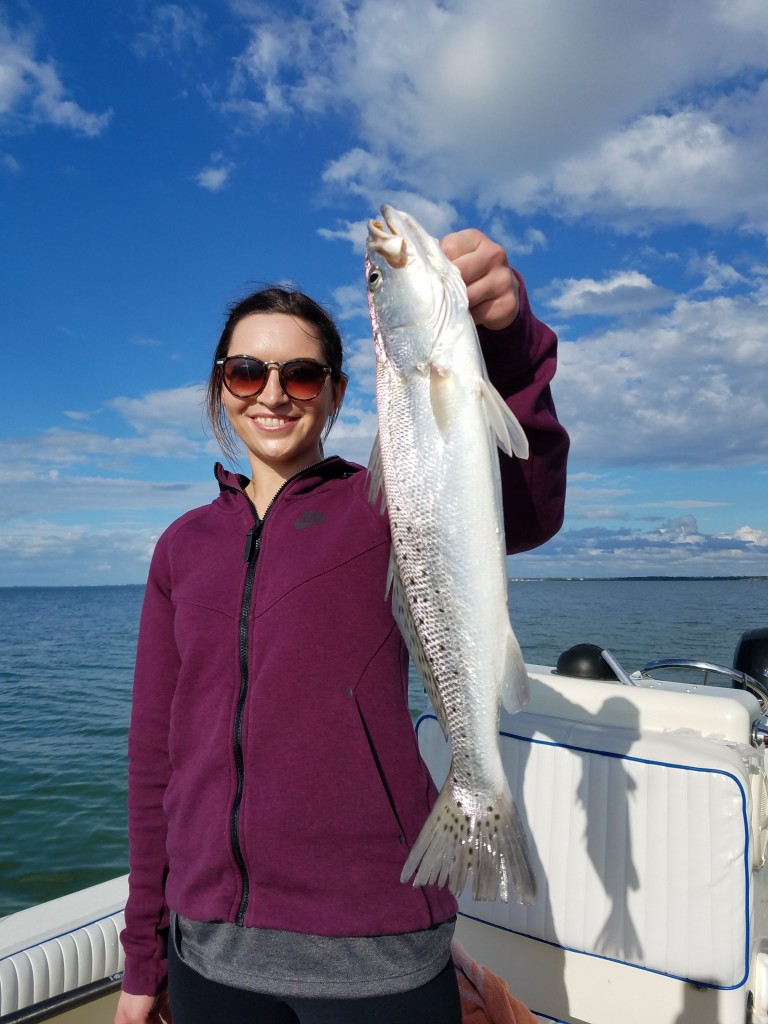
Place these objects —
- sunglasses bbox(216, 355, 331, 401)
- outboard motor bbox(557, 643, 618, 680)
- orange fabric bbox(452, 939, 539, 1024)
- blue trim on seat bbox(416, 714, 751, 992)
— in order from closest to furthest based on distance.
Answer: sunglasses bbox(216, 355, 331, 401) < orange fabric bbox(452, 939, 539, 1024) < blue trim on seat bbox(416, 714, 751, 992) < outboard motor bbox(557, 643, 618, 680)

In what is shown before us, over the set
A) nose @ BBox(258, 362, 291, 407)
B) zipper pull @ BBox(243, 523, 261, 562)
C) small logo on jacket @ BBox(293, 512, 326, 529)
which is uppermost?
nose @ BBox(258, 362, 291, 407)

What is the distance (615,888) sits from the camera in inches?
123

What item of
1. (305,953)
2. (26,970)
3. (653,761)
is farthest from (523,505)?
(26,970)

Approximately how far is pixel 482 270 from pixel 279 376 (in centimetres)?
80

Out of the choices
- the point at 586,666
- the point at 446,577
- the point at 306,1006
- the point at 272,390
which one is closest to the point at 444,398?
the point at 446,577

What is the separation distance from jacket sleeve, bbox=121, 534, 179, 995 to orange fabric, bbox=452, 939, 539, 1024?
1113 mm

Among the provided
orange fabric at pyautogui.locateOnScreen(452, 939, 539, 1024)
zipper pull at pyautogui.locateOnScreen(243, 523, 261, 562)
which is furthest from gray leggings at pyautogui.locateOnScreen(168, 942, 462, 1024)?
zipper pull at pyautogui.locateOnScreen(243, 523, 261, 562)

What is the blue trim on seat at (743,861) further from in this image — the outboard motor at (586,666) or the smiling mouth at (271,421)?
the smiling mouth at (271,421)

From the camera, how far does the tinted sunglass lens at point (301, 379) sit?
7.72 ft

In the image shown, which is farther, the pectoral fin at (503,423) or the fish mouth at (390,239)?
the fish mouth at (390,239)

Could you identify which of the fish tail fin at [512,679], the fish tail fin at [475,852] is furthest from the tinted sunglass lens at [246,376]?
the fish tail fin at [475,852]

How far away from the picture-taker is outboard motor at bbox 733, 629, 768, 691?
5.34 meters

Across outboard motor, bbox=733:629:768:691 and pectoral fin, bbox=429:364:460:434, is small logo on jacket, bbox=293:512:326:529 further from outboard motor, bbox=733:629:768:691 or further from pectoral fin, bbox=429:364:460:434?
outboard motor, bbox=733:629:768:691

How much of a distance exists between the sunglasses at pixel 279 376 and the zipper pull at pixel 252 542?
430mm
